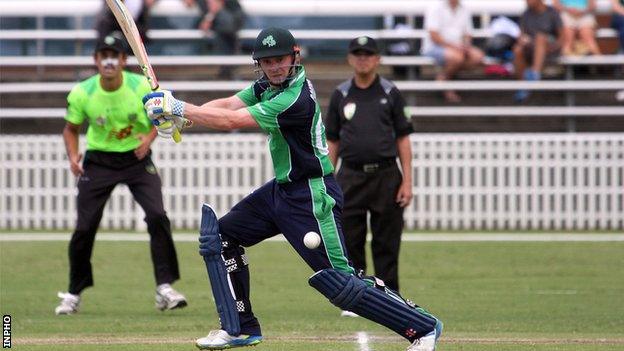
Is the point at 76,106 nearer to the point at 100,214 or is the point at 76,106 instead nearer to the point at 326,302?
the point at 100,214

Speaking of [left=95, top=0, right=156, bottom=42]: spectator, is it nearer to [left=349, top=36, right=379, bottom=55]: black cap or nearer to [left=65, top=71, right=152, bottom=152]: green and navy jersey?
[left=65, top=71, right=152, bottom=152]: green and navy jersey

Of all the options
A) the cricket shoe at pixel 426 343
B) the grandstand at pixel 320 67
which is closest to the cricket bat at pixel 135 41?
the cricket shoe at pixel 426 343

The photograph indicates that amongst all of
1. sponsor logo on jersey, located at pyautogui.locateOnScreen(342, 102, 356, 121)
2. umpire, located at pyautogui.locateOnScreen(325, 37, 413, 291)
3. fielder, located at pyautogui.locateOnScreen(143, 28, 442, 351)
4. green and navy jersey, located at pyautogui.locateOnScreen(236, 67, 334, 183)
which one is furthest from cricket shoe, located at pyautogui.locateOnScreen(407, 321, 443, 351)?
sponsor logo on jersey, located at pyautogui.locateOnScreen(342, 102, 356, 121)

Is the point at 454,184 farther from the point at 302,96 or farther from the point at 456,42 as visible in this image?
the point at 302,96

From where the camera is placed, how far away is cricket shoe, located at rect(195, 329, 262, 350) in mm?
9031

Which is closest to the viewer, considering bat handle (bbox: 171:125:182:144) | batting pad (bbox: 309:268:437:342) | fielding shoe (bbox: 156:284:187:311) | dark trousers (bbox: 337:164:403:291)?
bat handle (bbox: 171:125:182:144)

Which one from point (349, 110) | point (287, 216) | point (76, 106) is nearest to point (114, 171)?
point (76, 106)

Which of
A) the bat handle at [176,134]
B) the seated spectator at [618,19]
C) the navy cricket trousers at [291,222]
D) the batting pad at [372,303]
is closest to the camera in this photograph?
the bat handle at [176,134]

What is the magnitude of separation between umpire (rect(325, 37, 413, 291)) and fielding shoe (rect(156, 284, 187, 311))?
5.08 ft

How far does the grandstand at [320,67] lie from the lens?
21.6 meters

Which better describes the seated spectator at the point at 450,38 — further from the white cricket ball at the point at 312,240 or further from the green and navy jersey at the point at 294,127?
the white cricket ball at the point at 312,240

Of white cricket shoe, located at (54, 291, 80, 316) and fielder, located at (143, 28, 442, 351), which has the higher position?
fielder, located at (143, 28, 442, 351)

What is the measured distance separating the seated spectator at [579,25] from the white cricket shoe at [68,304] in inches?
438

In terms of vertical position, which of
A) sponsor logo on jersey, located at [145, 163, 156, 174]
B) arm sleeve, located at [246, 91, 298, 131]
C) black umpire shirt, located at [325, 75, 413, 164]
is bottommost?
sponsor logo on jersey, located at [145, 163, 156, 174]
